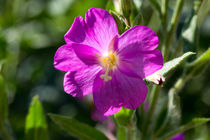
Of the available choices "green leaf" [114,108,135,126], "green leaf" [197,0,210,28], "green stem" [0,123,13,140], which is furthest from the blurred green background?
"green leaf" [114,108,135,126]

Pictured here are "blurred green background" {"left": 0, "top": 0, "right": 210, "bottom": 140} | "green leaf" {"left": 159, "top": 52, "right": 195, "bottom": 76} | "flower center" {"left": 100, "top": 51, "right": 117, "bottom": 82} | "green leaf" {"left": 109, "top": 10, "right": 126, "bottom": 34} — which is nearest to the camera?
"green leaf" {"left": 159, "top": 52, "right": 195, "bottom": 76}

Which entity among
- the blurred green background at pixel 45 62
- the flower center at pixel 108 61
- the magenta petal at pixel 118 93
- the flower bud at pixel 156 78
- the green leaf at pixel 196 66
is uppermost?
the flower bud at pixel 156 78

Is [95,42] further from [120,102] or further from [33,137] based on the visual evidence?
[33,137]


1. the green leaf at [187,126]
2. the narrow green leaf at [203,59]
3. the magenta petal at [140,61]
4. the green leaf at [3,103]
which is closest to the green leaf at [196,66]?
the narrow green leaf at [203,59]

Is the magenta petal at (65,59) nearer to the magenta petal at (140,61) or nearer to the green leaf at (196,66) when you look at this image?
the magenta petal at (140,61)

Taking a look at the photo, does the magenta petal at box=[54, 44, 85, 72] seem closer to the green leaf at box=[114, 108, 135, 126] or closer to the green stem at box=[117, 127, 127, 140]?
the green leaf at box=[114, 108, 135, 126]

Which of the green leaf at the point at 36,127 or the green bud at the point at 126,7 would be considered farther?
the green leaf at the point at 36,127

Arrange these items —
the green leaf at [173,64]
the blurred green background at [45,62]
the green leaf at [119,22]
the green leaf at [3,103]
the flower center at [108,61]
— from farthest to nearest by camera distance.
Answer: the blurred green background at [45,62], the green leaf at [3,103], the flower center at [108,61], the green leaf at [119,22], the green leaf at [173,64]

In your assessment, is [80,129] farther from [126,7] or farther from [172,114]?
[126,7]
